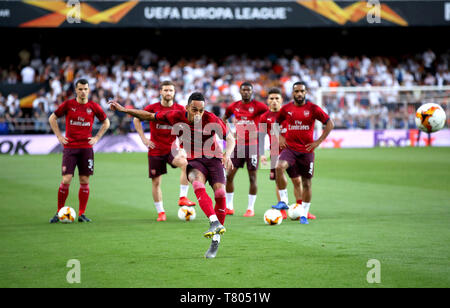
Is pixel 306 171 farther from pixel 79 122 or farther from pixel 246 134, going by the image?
pixel 79 122

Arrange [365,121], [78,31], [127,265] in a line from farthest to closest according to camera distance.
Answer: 1. [78,31]
2. [365,121]
3. [127,265]

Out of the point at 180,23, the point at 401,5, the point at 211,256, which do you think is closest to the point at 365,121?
the point at 401,5

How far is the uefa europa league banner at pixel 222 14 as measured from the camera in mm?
31266

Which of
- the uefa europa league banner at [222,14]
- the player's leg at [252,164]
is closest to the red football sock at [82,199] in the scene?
the player's leg at [252,164]

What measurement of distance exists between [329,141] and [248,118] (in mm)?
19590

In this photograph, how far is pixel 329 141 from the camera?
31234mm

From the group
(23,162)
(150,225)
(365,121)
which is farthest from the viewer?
(365,121)

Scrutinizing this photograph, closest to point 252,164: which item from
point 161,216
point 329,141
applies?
point 161,216

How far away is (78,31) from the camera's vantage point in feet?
115

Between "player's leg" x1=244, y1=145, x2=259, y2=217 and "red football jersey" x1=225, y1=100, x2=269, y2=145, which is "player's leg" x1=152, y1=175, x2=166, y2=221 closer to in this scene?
"player's leg" x1=244, y1=145, x2=259, y2=217

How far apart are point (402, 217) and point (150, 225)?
13.3ft

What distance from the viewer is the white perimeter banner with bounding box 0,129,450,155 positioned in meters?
28.5

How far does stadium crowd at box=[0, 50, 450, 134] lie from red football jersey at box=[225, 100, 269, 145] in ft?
57.9

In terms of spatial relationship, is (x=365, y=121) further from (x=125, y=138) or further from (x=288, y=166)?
(x=288, y=166)
